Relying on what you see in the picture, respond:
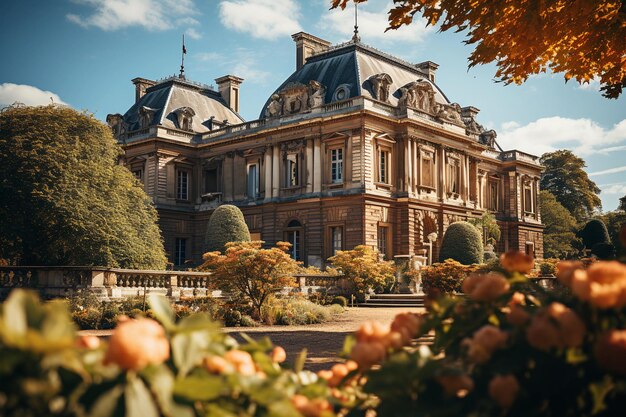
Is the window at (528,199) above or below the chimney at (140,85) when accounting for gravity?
below

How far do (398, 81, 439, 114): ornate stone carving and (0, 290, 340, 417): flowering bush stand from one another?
33771 millimetres

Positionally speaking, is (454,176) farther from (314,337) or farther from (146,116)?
(314,337)

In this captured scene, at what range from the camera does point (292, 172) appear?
35.8m

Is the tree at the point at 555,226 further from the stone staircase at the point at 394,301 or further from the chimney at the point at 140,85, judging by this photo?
the chimney at the point at 140,85

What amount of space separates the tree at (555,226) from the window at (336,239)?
85.5ft

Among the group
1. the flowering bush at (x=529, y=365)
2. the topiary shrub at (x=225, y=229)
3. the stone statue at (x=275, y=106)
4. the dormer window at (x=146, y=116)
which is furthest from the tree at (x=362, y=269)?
the flowering bush at (x=529, y=365)

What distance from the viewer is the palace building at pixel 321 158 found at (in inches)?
1307

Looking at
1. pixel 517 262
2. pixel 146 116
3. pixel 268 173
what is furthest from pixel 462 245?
pixel 517 262

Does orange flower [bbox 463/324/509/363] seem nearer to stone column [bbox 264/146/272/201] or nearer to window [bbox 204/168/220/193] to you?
stone column [bbox 264/146/272/201]

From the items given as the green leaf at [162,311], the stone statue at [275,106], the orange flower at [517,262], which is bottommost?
the green leaf at [162,311]

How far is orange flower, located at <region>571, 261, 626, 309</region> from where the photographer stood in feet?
5.14

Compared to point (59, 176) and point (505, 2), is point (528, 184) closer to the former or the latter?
point (59, 176)

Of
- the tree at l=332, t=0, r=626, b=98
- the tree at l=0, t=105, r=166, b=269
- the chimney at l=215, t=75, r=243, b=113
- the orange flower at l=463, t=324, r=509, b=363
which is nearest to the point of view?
the orange flower at l=463, t=324, r=509, b=363

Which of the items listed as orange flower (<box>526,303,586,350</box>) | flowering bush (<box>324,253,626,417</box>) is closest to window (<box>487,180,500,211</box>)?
flowering bush (<box>324,253,626,417</box>)
